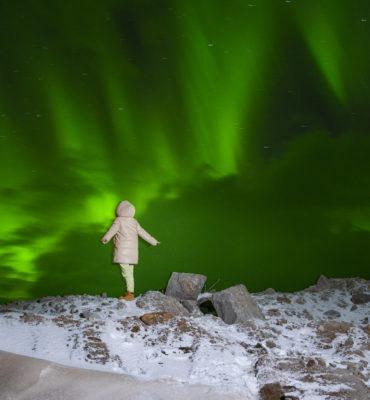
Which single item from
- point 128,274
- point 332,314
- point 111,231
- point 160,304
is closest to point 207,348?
point 160,304

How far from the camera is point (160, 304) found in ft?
20.6

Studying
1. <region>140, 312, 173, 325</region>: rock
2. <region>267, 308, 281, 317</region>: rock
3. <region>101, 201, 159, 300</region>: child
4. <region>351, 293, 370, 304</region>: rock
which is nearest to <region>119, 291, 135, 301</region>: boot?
<region>101, 201, 159, 300</region>: child

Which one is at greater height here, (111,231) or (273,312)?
(111,231)

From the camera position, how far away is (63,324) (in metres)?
4.93

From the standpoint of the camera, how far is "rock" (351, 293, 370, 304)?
789 cm

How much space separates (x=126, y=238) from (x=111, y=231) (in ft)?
0.92

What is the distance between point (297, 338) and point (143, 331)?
2.10 m

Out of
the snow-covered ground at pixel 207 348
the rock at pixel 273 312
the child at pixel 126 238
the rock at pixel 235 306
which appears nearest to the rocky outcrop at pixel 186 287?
the rock at pixel 235 306

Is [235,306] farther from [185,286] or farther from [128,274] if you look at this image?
[128,274]

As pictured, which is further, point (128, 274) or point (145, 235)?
point (145, 235)

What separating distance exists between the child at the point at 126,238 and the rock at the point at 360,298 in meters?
4.14

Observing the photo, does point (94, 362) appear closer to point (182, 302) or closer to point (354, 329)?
point (182, 302)

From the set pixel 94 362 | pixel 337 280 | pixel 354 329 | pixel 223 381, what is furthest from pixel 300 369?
pixel 337 280

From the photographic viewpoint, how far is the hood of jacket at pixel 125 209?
691 centimetres
